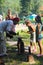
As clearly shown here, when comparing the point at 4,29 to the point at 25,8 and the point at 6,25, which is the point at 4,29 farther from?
the point at 25,8

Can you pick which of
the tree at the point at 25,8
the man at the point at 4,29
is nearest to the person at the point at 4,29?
the man at the point at 4,29

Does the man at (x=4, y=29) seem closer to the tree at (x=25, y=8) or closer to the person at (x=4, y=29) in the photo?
the person at (x=4, y=29)

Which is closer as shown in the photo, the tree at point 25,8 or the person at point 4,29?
the person at point 4,29

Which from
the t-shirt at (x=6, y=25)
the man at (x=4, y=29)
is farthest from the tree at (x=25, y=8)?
the t-shirt at (x=6, y=25)

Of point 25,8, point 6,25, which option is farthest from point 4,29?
point 25,8

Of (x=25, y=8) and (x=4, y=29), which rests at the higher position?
(x=25, y=8)

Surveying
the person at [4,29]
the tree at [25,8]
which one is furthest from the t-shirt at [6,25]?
the tree at [25,8]

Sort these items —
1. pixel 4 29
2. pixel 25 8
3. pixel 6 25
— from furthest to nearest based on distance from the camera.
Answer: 1. pixel 25 8
2. pixel 4 29
3. pixel 6 25

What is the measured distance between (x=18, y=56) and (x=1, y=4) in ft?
163

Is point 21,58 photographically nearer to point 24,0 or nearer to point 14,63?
point 14,63

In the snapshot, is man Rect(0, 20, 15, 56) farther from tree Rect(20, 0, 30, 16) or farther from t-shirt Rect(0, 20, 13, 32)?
tree Rect(20, 0, 30, 16)

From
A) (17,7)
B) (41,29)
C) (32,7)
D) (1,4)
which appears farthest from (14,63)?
(32,7)

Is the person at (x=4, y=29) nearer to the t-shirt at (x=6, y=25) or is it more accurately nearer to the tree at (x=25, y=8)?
the t-shirt at (x=6, y=25)

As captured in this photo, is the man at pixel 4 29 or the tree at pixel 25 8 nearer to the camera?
the man at pixel 4 29
